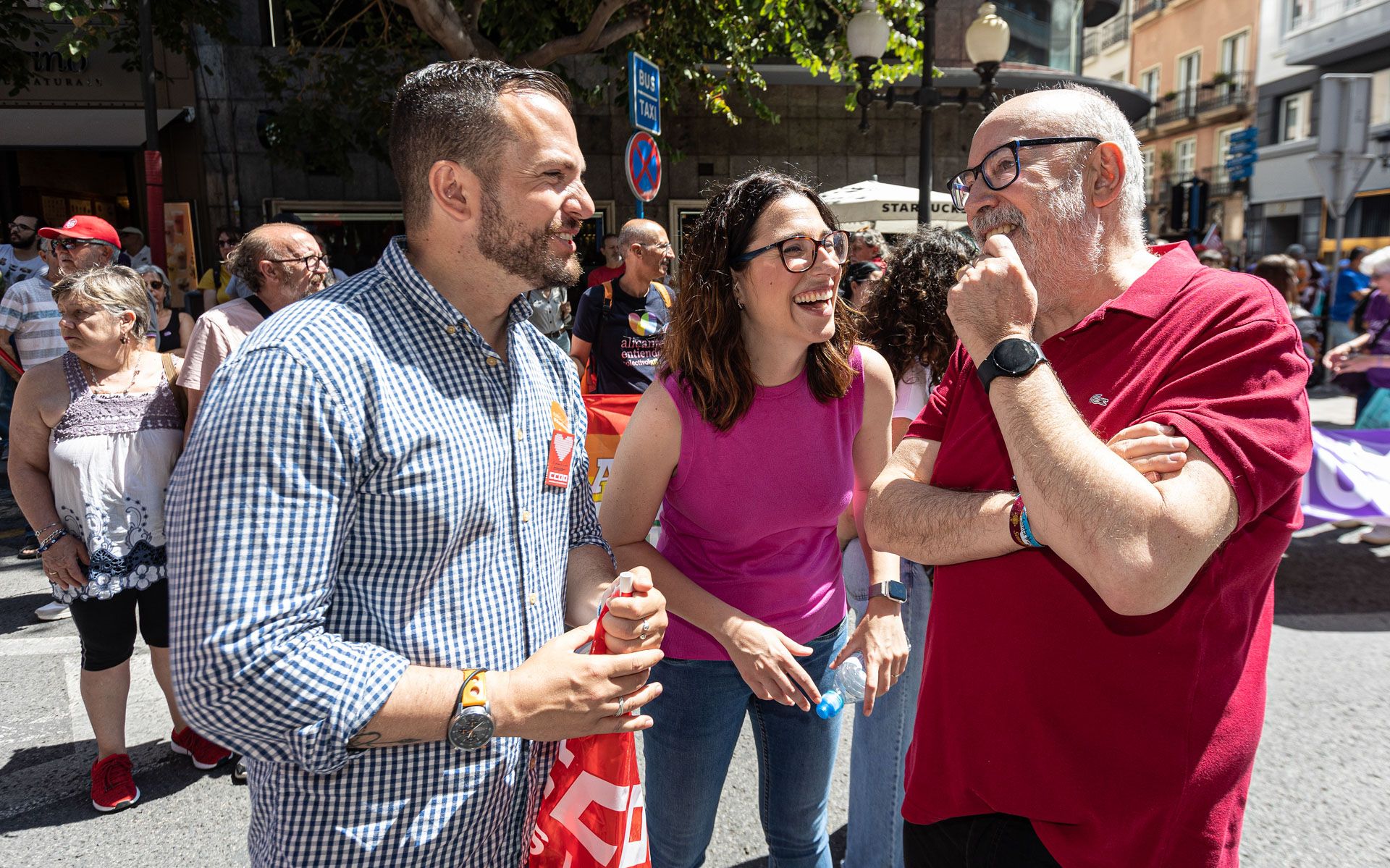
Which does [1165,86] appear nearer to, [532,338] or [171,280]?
[171,280]

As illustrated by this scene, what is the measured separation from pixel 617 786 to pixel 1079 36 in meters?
18.9

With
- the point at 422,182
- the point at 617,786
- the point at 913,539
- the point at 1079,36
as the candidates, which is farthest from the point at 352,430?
the point at 1079,36

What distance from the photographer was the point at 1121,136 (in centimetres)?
171

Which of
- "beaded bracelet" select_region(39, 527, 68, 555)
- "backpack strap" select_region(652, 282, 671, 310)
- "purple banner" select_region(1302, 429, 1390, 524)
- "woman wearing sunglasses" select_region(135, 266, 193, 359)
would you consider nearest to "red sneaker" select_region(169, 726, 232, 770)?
"beaded bracelet" select_region(39, 527, 68, 555)

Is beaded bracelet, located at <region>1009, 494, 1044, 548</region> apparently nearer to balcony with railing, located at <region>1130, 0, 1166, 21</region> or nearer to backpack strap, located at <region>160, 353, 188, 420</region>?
backpack strap, located at <region>160, 353, 188, 420</region>

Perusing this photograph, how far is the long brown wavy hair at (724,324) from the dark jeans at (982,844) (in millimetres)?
995

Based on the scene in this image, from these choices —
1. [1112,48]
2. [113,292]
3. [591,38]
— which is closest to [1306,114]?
[1112,48]

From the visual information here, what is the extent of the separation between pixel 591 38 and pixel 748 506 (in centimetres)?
824

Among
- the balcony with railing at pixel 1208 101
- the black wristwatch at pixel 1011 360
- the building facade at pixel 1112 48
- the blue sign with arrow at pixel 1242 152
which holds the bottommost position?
the black wristwatch at pixel 1011 360

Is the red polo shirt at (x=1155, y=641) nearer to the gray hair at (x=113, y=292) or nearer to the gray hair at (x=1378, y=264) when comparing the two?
the gray hair at (x=113, y=292)

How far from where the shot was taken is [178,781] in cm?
361

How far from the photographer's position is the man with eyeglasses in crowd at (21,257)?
832cm

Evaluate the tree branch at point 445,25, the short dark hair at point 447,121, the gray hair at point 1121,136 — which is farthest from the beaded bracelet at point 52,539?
the tree branch at point 445,25

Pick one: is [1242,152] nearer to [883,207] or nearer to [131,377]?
[883,207]
